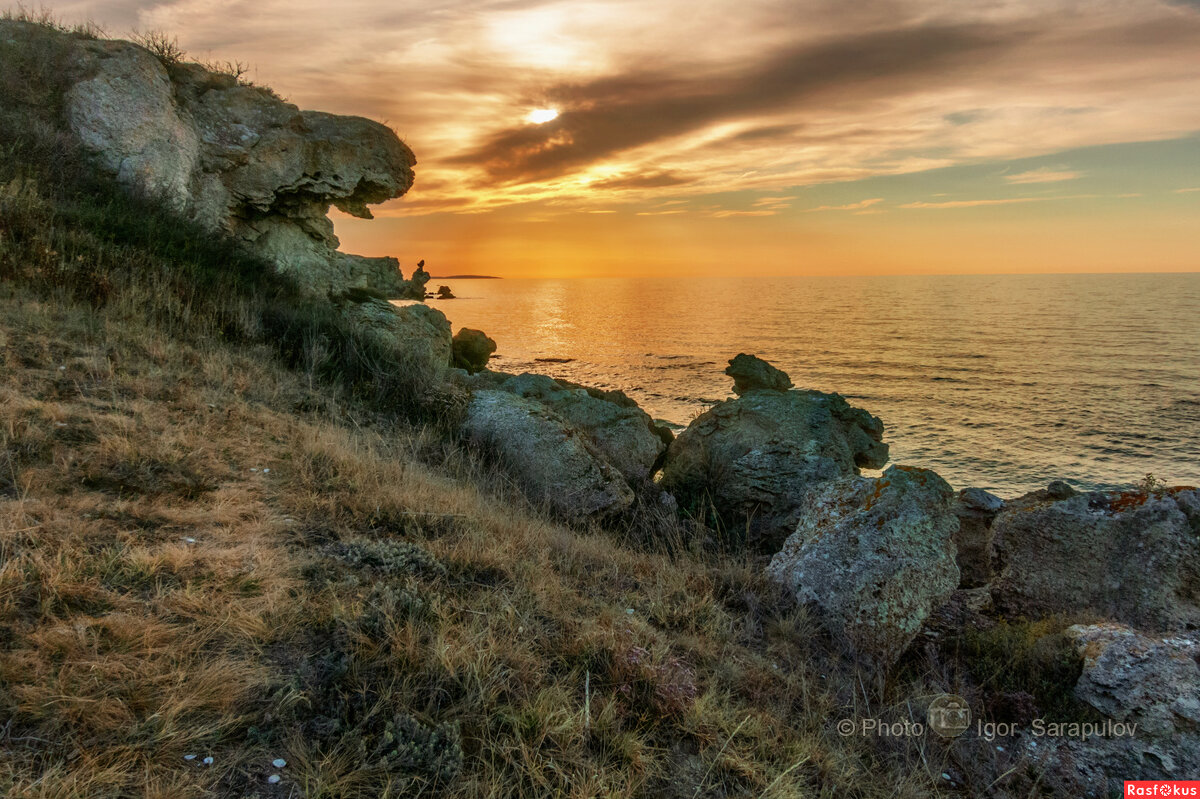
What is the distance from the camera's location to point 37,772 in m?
2.22

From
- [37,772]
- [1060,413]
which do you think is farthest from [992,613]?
[1060,413]

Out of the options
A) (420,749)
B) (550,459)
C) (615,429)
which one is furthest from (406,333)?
(420,749)

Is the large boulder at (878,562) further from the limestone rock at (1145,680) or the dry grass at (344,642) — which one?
the limestone rock at (1145,680)

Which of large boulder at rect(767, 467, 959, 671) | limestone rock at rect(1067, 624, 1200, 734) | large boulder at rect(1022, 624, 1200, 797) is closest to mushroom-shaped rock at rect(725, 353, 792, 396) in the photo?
large boulder at rect(767, 467, 959, 671)

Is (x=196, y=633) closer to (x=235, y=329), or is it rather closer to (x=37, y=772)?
(x=37, y=772)

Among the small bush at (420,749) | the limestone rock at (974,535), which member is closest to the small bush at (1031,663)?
the limestone rock at (974,535)

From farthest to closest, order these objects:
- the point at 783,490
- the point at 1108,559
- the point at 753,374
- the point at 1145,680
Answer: the point at 753,374 < the point at 783,490 < the point at 1108,559 < the point at 1145,680

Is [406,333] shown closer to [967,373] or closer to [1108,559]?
[1108,559]

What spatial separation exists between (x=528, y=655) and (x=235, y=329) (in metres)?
7.92

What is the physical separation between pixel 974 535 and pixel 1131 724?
382 cm

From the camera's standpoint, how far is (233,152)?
40.9ft

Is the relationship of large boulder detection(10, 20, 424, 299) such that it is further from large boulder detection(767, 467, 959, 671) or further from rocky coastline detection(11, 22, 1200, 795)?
large boulder detection(767, 467, 959, 671)

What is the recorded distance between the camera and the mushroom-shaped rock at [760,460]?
824cm

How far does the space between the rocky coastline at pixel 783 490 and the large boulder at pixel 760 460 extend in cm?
3
